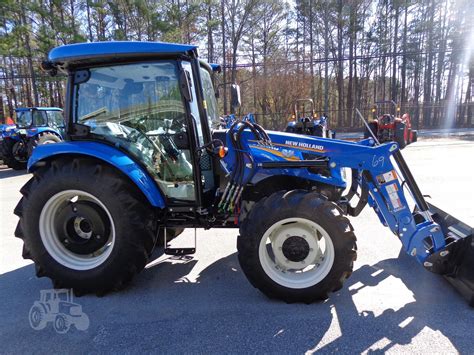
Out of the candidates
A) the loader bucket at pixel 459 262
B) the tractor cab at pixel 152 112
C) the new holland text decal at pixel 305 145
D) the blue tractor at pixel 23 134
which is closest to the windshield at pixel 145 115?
the tractor cab at pixel 152 112

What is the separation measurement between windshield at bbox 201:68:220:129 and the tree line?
60.3 feet

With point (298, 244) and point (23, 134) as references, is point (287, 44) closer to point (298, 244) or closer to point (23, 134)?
point (23, 134)

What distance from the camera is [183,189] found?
3.26 metres

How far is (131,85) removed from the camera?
3096mm

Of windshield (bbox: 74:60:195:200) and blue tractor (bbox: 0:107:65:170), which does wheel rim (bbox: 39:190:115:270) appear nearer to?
windshield (bbox: 74:60:195:200)

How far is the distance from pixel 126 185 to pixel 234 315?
144 cm

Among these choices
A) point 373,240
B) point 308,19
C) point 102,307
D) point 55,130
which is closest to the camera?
point 102,307

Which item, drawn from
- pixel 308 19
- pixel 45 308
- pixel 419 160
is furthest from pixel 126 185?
pixel 308 19

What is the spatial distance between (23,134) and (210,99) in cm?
1071

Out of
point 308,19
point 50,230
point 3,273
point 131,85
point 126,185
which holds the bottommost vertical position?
point 3,273

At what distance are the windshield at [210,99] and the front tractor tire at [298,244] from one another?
1290 millimetres

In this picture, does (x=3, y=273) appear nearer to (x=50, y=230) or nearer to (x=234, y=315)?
(x=50, y=230)

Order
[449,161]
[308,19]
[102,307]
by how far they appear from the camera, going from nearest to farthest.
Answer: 1. [102,307]
2. [449,161]
3. [308,19]

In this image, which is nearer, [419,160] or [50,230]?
[50,230]
